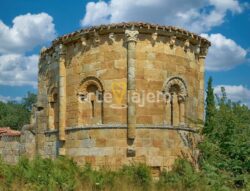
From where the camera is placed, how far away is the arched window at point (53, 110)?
55.3 feet

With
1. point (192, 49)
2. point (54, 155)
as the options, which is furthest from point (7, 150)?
point (192, 49)

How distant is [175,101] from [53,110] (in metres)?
5.17

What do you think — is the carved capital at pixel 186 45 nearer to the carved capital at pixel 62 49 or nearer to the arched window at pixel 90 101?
the arched window at pixel 90 101

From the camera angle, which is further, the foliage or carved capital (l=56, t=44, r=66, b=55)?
carved capital (l=56, t=44, r=66, b=55)

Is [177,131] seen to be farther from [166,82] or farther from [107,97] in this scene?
[107,97]

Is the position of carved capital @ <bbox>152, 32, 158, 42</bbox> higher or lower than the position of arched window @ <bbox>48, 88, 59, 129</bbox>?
higher

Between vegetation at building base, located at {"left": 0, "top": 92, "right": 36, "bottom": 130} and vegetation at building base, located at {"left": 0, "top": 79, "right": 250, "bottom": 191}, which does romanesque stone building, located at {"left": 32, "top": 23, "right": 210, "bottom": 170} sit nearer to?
vegetation at building base, located at {"left": 0, "top": 79, "right": 250, "bottom": 191}

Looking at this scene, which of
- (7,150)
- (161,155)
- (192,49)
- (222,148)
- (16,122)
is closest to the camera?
(222,148)

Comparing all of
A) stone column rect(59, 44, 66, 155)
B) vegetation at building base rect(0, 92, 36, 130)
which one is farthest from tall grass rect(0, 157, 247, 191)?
vegetation at building base rect(0, 92, 36, 130)

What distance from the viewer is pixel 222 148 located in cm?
1109

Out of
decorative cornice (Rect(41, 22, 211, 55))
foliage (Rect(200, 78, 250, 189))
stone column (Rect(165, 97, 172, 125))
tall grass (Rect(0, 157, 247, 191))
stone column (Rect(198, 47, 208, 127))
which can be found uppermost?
decorative cornice (Rect(41, 22, 211, 55))

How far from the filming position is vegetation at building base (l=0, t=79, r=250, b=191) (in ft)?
34.2

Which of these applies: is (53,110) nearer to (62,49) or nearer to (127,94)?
(62,49)

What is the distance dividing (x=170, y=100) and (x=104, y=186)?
15.1ft
